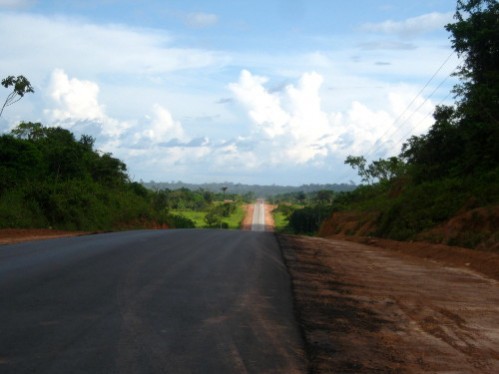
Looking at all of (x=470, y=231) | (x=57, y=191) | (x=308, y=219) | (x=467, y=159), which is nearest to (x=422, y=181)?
(x=467, y=159)

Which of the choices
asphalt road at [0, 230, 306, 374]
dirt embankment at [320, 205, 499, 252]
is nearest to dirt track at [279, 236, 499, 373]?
asphalt road at [0, 230, 306, 374]

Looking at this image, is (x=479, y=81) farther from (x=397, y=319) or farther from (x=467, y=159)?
(x=397, y=319)

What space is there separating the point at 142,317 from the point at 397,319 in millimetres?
4075

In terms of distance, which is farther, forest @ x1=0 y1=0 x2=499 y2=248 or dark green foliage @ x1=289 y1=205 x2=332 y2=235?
dark green foliage @ x1=289 y1=205 x2=332 y2=235

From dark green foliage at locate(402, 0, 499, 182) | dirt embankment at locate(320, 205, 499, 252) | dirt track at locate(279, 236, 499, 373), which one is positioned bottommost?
dirt track at locate(279, 236, 499, 373)

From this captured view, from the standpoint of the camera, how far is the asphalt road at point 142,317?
6.88 meters

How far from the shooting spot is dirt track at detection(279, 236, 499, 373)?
24.8ft

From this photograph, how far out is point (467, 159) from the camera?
110ft

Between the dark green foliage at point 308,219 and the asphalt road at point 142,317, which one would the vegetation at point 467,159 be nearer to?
the asphalt road at point 142,317

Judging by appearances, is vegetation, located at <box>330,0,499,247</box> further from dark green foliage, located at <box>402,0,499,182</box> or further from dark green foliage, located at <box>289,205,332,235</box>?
dark green foliage, located at <box>289,205,332,235</box>

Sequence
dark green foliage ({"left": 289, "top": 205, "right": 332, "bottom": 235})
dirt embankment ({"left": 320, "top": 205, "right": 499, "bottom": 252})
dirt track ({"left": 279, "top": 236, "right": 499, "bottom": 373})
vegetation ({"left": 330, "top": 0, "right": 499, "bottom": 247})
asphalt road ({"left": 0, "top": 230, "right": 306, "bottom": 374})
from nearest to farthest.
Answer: asphalt road ({"left": 0, "top": 230, "right": 306, "bottom": 374}), dirt track ({"left": 279, "top": 236, "right": 499, "bottom": 373}), dirt embankment ({"left": 320, "top": 205, "right": 499, "bottom": 252}), vegetation ({"left": 330, "top": 0, "right": 499, "bottom": 247}), dark green foliage ({"left": 289, "top": 205, "right": 332, "bottom": 235})

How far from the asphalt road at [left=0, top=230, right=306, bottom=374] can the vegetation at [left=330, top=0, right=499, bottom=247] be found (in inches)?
505

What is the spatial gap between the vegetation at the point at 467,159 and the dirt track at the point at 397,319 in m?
7.63

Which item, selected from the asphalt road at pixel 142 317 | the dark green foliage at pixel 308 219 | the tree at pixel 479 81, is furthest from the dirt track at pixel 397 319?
the dark green foliage at pixel 308 219
